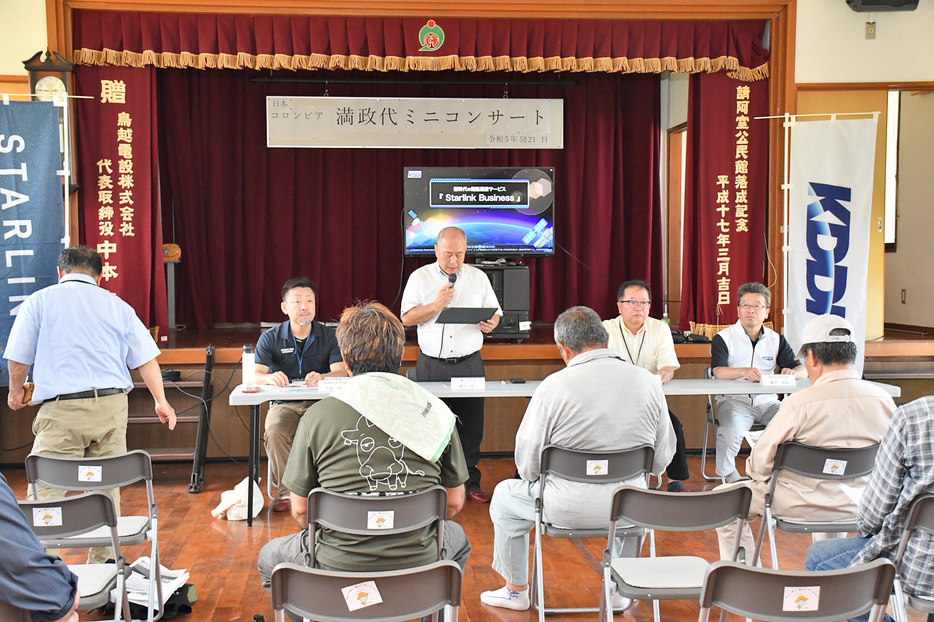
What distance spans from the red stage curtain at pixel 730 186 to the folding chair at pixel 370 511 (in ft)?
13.0

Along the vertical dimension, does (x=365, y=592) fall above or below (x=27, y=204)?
below

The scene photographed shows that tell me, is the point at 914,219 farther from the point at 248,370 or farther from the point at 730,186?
the point at 248,370

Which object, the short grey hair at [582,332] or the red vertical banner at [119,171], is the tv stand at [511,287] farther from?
the short grey hair at [582,332]

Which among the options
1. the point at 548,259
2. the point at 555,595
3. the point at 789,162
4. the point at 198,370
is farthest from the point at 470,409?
the point at 548,259

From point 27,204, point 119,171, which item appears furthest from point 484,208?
point 27,204

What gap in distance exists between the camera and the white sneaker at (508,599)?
2.96 m

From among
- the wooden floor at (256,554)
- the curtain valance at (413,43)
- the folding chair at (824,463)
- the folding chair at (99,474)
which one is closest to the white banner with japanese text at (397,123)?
the curtain valance at (413,43)

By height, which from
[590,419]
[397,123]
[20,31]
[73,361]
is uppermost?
[20,31]

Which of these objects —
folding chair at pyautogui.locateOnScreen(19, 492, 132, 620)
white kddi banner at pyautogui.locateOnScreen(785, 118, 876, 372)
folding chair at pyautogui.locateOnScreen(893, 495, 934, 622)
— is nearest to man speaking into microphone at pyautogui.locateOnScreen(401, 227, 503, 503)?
white kddi banner at pyautogui.locateOnScreen(785, 118, 876, 372)

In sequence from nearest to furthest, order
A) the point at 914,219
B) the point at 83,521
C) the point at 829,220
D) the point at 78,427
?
the point at 83,521 → the point at 78,427 → the point at 829,220 → the point at 914,219

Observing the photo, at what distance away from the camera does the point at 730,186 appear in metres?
5.51

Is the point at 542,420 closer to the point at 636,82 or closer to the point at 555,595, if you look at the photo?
the point at 555,595

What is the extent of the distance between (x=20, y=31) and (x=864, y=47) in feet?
18.2

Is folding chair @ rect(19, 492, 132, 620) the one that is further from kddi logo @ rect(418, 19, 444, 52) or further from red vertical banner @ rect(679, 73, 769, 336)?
red vertical banner @ rect(679, 73, 769, 336)
